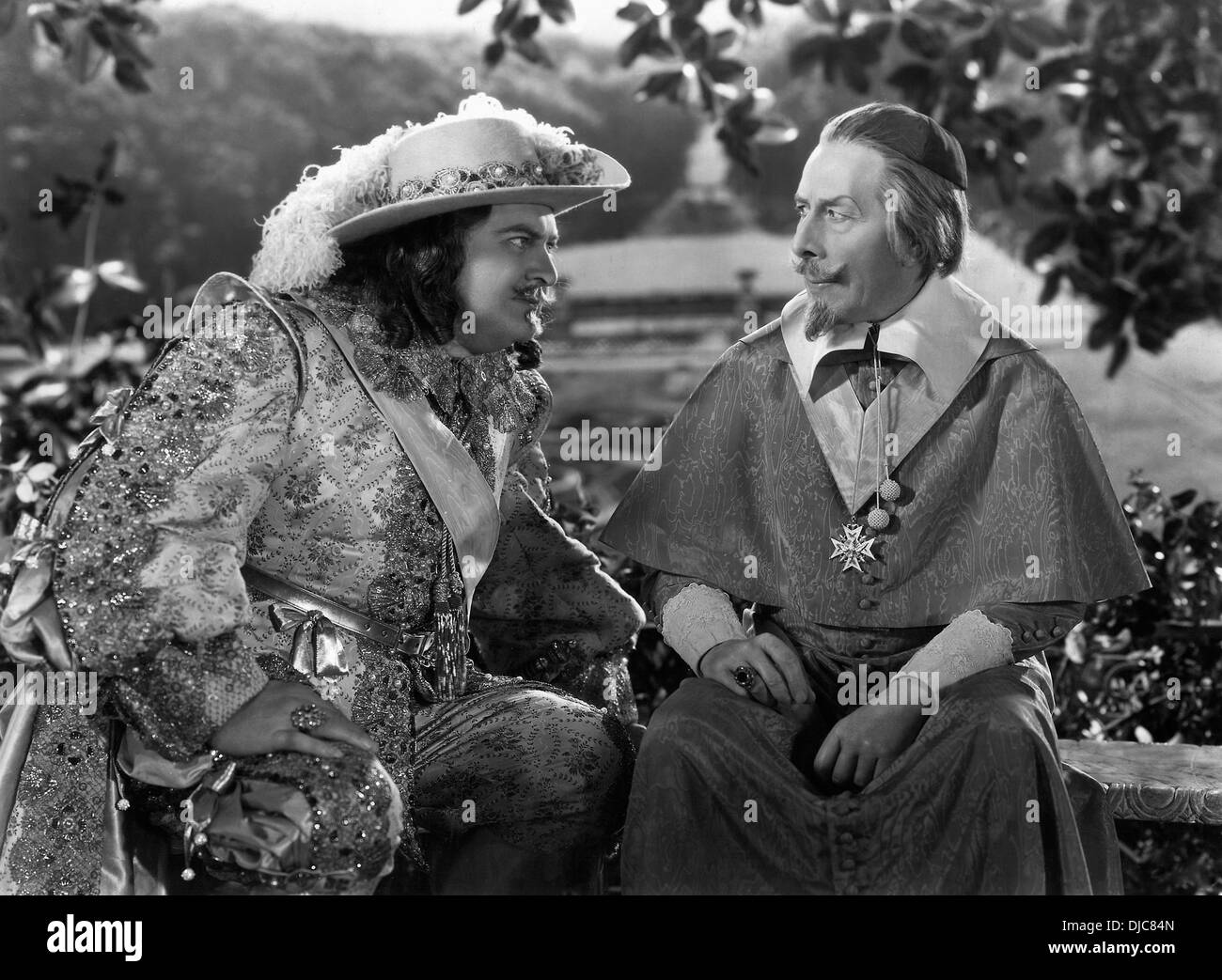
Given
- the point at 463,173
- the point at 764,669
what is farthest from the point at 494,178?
the point at 764,669

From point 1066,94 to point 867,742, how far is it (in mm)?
2582

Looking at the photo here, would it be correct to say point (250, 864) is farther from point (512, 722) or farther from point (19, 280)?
point (19, 280)

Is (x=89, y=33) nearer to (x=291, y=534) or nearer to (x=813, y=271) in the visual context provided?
(x=291, y=534)

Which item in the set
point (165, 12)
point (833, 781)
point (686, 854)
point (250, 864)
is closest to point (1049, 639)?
point (833, 781)

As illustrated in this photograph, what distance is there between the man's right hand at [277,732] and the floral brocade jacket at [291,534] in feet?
0.06

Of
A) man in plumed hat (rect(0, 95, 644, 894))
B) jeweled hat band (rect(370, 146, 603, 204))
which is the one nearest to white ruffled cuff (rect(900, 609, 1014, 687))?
man in plumed hat (rect(0, 95, 644, 894))

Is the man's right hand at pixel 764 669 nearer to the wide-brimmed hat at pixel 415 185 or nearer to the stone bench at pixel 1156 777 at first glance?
the stone bench at pixel 1156 777

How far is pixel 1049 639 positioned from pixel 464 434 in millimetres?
1019

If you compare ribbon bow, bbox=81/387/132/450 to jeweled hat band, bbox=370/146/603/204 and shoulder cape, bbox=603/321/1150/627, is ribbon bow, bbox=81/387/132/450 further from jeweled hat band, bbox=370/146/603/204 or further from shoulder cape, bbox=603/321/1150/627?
shoulder cape, bbox=603/321/1150/627

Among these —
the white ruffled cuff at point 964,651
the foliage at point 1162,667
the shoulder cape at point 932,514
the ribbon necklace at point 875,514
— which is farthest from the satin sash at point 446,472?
the foliage at point 1162,667

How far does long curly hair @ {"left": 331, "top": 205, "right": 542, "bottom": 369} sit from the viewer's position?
2637 mm

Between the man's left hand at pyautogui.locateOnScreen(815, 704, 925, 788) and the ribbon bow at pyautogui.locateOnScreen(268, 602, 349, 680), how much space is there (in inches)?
30.1

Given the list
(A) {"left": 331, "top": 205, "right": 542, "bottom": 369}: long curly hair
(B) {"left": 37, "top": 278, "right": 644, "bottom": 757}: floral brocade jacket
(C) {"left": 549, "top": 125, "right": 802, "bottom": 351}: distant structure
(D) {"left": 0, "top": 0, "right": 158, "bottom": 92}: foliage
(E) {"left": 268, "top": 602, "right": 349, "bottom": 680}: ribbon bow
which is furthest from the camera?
(C) {"left": 549, "top": 125, "right": 802, "bottom": 351}: distant structure
